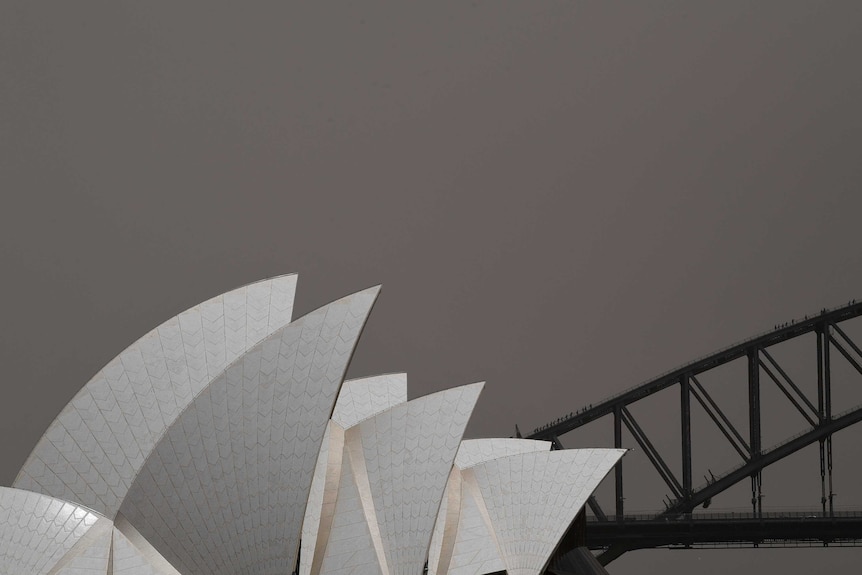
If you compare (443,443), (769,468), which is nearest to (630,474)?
(769,468)

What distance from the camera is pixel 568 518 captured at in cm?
2967

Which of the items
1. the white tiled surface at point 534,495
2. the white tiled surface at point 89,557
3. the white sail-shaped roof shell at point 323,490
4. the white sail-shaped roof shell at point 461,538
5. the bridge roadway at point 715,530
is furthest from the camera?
the bridge roadway at point 715,530

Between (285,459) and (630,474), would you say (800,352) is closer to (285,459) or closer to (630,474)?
(630,474)

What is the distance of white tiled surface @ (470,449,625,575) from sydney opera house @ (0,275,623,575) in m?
0.04

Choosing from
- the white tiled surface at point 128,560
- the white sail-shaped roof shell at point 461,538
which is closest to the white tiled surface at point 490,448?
the white sail-shaped roof shell at point 461,538

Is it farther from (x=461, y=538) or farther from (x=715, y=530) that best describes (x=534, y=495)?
(x=715, y=530)

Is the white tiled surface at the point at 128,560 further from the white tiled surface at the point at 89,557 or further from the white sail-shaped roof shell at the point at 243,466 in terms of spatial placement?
the white sail-shaped roof shell at the point at 243,466

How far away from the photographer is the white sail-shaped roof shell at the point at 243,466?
22469 millimetres

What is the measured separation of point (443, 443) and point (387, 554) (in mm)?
3226

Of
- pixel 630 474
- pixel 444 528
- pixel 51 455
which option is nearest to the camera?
pixel 51 455

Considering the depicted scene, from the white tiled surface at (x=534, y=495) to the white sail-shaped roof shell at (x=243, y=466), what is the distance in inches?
293

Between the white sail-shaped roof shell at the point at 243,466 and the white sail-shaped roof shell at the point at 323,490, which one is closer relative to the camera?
the white sail-shaped roof shell at the point at 243,466

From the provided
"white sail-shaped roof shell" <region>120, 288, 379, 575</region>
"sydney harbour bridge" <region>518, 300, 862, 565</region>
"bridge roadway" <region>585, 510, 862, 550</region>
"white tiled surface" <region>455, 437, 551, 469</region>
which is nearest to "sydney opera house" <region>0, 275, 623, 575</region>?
"white sail-shaped roof shell" <region>120, 288, 379, 575</region>

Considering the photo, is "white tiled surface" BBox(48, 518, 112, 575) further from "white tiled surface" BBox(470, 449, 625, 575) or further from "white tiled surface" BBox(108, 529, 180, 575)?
"white tiled surface" BBox(470, 449, 625, 575)
